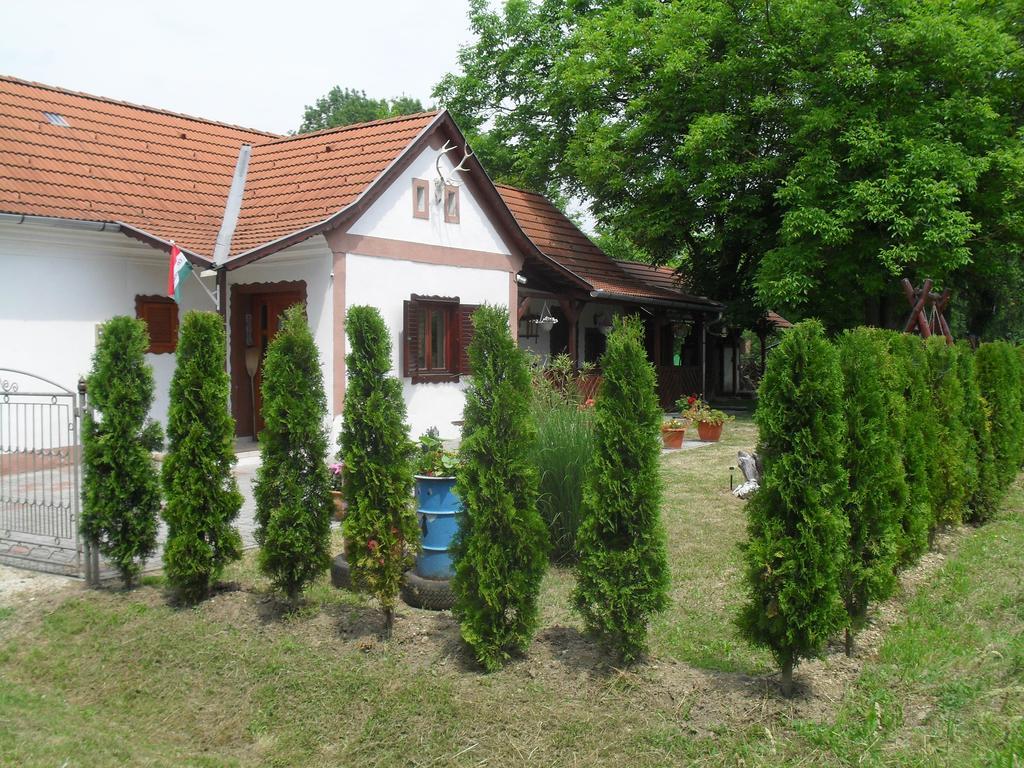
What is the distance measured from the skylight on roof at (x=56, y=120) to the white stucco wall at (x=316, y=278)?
359 centimetres

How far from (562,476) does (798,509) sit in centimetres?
304

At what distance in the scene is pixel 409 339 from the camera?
13359 millimetres

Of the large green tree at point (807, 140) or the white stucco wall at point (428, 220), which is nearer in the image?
the white stucco wall at point (428, 220)

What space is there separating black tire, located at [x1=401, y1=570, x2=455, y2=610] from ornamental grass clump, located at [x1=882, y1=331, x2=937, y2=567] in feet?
9.64

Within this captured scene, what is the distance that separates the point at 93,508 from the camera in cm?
599

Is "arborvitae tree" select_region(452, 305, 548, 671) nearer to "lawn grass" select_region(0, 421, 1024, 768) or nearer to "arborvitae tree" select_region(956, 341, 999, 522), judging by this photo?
"lawn grass" select_region(0, 421, 1024, 768)

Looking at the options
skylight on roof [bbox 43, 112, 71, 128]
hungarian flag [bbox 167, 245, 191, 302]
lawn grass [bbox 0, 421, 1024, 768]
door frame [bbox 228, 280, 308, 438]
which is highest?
skylight on roof [bbox 43, 112, 71, 128]

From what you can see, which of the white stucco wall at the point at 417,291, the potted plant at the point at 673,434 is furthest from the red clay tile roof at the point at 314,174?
the potted plant at the point at 673,434

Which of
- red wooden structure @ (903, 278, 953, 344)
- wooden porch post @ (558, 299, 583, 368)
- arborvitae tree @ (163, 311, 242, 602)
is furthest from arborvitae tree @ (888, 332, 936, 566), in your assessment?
wooden porch post @ (558, 299, 583, 368)

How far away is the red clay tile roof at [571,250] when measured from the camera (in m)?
19.9

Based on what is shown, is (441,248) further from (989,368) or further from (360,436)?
(360,436)

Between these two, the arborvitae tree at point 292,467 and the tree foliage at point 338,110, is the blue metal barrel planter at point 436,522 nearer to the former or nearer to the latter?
the arborvitae tree at point 292,467

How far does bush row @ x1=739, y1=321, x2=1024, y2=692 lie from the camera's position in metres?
4.23

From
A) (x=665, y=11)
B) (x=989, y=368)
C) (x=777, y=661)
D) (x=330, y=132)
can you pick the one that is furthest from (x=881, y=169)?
(x=777, y=661)
